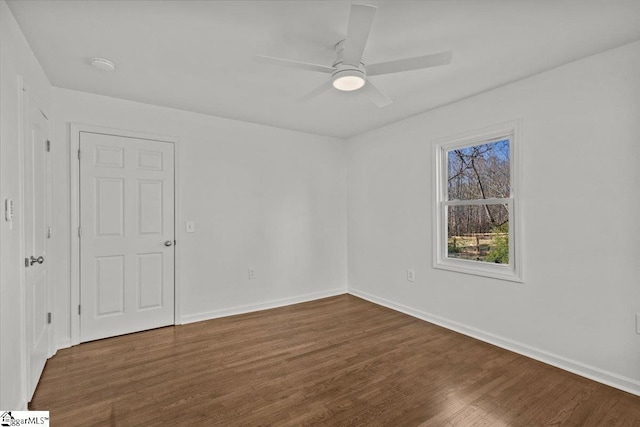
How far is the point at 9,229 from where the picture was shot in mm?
1684

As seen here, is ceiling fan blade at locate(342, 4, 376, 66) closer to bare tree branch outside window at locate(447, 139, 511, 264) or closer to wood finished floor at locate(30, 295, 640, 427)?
bare tree branch outside window at locate(447, 139, 511, 264)

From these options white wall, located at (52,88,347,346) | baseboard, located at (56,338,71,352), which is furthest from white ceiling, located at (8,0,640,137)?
baseboard, located at (56,338,71,352)

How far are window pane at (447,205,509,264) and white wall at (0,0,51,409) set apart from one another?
144 inches

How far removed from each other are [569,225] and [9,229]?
3.78 m

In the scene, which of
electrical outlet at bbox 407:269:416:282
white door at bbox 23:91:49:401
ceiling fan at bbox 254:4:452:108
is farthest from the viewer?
electrical outlet at bbox 407:269:416:282

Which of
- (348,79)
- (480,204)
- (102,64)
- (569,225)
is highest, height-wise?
(102,64)

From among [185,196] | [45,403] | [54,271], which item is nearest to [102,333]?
[54,271]

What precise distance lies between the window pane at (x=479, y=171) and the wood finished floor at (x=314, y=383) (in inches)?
59.2

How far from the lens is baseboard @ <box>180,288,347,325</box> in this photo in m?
3.61

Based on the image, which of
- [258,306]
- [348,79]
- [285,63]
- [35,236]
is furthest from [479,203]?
[35,236]

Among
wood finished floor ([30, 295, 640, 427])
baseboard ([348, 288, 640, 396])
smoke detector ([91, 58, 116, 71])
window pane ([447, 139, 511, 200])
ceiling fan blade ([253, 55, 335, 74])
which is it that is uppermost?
smoke detector ([91, 58, 116, 71])

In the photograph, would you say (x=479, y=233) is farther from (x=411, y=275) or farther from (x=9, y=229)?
(x=9, y=229)

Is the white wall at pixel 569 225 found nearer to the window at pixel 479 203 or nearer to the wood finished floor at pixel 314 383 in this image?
the window at pixel 479 203

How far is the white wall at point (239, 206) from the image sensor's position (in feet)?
9.93
